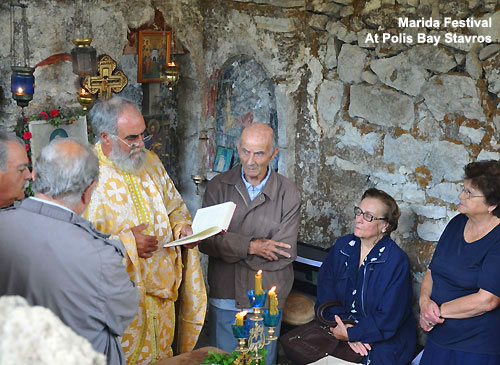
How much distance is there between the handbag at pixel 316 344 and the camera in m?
4.31

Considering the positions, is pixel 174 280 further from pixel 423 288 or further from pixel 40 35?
pixel 40 35

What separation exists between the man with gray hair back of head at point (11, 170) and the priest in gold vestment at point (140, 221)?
Answer: 440 millimetres

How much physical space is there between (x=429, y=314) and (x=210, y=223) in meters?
1.44

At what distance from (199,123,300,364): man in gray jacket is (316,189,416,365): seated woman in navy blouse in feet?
1.31

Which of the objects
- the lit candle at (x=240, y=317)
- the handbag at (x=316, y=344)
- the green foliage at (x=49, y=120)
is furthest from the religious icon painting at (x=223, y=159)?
the lit candle at (x=240, y=317)

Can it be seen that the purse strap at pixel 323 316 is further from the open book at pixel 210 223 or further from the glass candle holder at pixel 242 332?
the glass candle holder at pixel 242 332

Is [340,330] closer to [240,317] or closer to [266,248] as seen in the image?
[266,248]

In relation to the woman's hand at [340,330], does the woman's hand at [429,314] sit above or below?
above

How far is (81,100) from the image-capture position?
4781 millimetres

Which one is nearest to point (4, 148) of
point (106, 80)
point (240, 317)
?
point (240, 317)

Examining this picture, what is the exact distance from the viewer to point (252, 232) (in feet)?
14.8

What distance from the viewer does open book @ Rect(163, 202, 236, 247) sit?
3.63 meters

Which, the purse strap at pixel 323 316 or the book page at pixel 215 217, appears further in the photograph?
the purse strap at pixel 323 316

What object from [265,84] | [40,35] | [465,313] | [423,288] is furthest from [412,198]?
[40,35]
